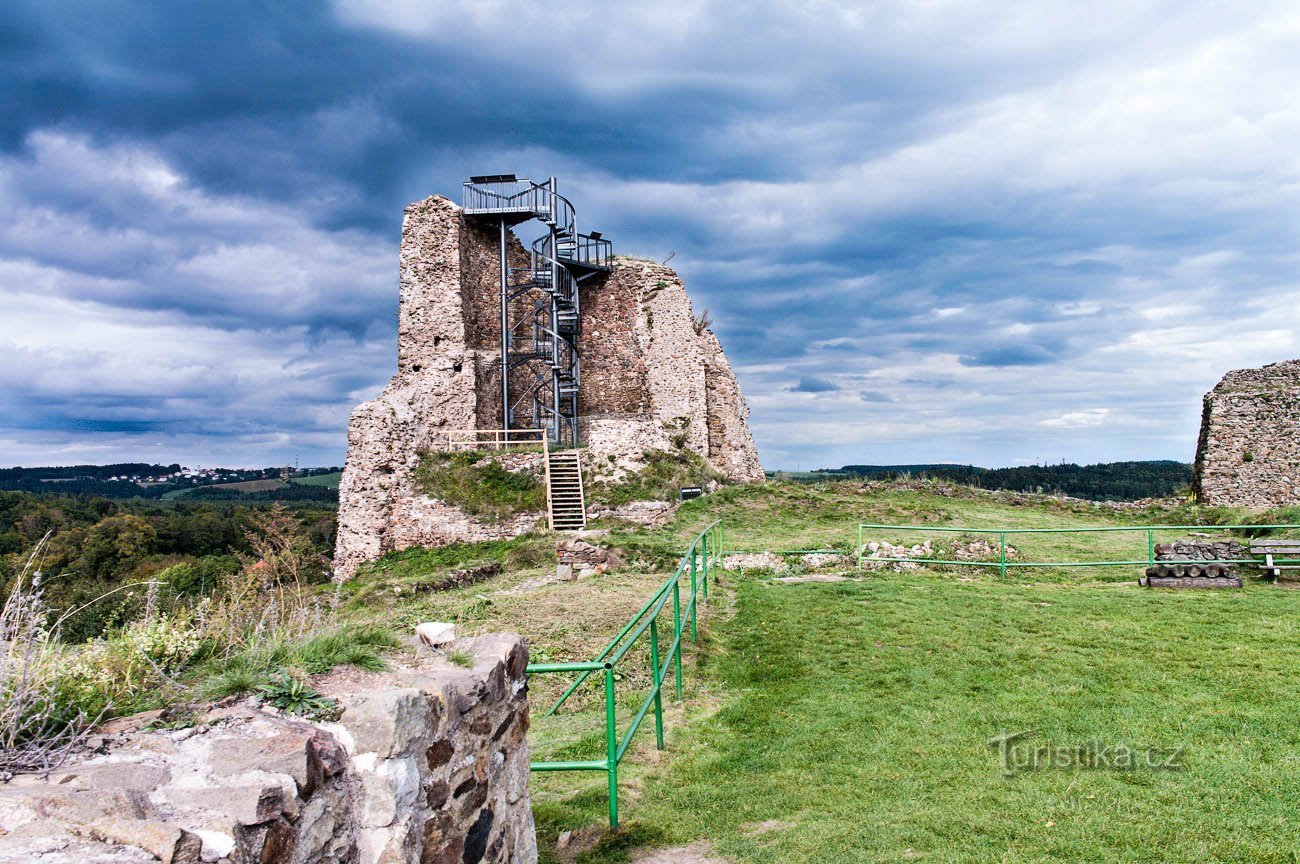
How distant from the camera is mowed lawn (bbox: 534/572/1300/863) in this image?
548 cm

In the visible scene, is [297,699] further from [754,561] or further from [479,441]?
[479,441]

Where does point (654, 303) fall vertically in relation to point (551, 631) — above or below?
above

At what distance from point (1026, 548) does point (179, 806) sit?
799 inches

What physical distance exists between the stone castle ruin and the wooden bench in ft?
51.0

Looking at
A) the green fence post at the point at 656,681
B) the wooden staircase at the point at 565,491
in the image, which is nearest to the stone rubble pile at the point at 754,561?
the wooden staircase at the point at 565,491

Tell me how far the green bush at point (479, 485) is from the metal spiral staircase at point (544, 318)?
530cm

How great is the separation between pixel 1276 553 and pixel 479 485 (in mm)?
18871

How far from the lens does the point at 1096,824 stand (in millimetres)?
5469

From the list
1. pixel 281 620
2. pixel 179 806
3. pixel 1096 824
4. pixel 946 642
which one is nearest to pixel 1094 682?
pixel 946 642

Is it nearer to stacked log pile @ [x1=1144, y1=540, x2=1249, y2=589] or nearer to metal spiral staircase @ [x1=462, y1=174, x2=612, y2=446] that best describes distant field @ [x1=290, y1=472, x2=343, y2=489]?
metal spiral staircase @ [x1=462, y1=174, x2=612, y2=446]

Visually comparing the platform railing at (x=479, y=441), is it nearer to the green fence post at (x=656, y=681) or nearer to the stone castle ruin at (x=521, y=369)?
the stone castle ruin at (x=521, y=369)

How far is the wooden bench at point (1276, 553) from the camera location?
1441 centimetres

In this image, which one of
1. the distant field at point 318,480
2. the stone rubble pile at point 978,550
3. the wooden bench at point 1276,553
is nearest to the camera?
the wooden bench at point 1276,553

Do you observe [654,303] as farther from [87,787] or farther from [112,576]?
[87,787]
